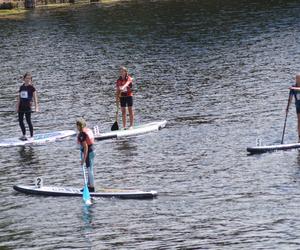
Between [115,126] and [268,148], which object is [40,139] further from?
[268,148]

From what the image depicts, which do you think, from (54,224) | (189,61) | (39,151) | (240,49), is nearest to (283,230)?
(54,224)

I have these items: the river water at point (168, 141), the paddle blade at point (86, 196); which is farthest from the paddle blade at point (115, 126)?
the paddle blade at point (86, 196)

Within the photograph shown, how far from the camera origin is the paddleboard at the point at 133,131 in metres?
39.6

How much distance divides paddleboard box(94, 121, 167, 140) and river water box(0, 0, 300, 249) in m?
0.62

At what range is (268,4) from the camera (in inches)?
4193

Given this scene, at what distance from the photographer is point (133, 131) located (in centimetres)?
4025

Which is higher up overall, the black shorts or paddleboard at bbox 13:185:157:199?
the black shorts

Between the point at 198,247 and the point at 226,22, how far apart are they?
68815 mm

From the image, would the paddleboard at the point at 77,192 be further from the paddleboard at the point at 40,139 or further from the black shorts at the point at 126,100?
the black shorts at the point at 126,100

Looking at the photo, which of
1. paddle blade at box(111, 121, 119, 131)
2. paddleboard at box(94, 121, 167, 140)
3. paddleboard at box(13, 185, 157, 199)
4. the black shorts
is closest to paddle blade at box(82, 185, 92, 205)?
paddleboard at box(13, 185, 157, 199)

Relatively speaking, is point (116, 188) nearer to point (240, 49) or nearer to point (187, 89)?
point (187, 89)

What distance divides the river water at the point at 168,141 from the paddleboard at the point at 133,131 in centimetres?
62

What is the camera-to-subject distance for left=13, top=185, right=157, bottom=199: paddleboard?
29316mm

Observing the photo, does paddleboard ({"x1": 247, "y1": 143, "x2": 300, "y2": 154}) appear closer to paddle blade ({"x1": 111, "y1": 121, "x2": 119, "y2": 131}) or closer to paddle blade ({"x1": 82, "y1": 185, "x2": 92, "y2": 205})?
paddle blade ({"x1": 111, "y1": 121, "x2": 119, "y2": 131})
